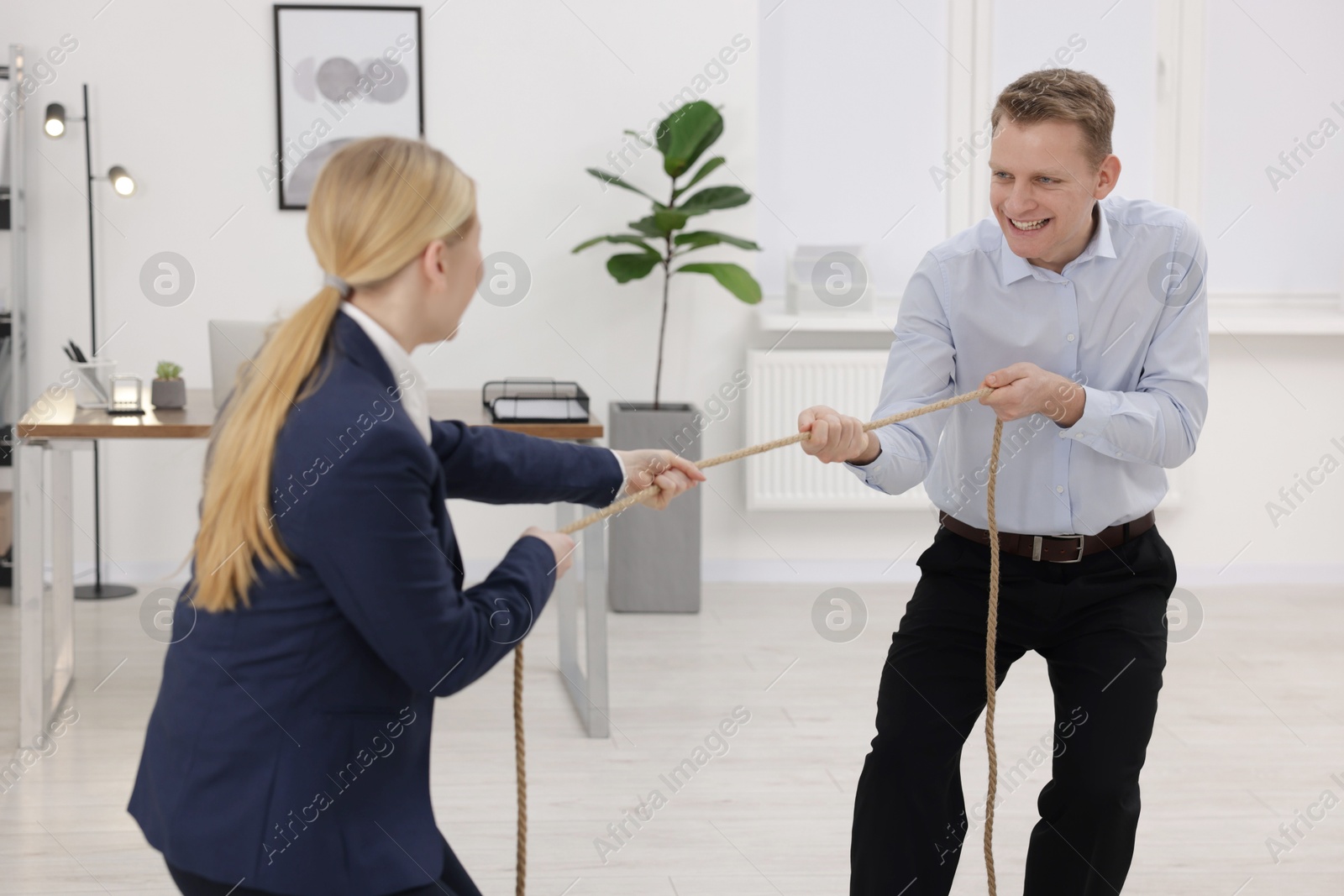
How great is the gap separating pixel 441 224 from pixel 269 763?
53 cm

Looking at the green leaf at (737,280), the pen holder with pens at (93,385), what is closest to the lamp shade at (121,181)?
the pen holder with pens at (93,385)

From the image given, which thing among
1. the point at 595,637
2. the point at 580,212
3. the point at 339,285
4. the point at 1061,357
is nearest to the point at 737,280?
the point at 580,212

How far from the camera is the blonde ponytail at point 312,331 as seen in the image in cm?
118

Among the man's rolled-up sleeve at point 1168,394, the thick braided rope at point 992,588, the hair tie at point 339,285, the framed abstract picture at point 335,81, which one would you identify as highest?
the framed abstract picture at point 335,81

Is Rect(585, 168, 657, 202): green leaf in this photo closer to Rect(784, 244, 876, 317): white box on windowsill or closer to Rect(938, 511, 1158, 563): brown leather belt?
Rect(784, 244, 876, 317): white box on windowsill

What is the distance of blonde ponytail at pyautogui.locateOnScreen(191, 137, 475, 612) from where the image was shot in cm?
118

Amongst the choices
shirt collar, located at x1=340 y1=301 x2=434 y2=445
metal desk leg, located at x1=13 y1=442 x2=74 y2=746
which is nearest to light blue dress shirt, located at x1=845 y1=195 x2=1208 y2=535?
shirt collar, located at x1=340 y1=301 x2=434 y2=445

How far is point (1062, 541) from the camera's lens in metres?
1.89

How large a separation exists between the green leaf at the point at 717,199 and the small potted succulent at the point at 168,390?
1.68m

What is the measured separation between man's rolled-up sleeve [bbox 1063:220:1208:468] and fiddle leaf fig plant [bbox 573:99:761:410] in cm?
235

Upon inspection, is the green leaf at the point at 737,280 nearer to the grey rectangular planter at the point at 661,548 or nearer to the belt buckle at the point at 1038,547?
the grey rectangular planter at the point at 661,548

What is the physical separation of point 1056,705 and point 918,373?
53 cm

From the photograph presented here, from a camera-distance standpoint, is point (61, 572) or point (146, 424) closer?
point (146, 424)

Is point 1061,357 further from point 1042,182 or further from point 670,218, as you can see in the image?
point 670,218
